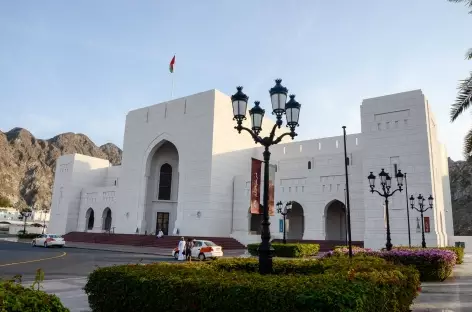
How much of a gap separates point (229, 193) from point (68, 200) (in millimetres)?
24261

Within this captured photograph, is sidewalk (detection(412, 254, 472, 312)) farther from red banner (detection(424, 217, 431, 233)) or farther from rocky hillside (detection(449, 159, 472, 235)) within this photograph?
rocky hillside (detection(449, 159, 472, 235))

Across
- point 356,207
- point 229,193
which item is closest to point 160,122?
point 229,193

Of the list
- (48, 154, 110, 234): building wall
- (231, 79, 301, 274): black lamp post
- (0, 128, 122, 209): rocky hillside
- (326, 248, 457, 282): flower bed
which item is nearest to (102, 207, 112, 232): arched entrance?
(48, 154, 110, 234): building wall

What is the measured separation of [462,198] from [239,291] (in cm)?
8926

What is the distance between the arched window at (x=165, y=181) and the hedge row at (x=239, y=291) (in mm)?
34571

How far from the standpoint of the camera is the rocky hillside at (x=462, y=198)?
71.4m

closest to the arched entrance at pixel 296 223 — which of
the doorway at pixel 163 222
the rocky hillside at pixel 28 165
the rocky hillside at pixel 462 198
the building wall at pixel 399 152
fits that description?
the building wall at pixel 399 152

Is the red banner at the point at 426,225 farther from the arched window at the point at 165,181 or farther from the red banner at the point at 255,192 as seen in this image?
the arched window at the point at 165,181

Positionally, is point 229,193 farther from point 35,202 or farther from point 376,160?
point 35,202

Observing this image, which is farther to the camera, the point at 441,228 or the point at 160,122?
the point at 160,122

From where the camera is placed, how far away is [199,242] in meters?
22.6

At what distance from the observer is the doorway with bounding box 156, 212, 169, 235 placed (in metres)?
39.8

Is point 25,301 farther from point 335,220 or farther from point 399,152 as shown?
point 335,220

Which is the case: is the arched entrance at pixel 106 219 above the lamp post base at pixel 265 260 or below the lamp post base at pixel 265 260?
above
